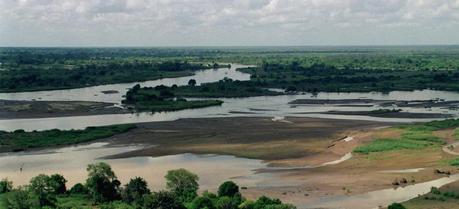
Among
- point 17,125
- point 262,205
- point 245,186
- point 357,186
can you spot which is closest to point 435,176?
point 357,186

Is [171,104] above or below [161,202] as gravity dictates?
below

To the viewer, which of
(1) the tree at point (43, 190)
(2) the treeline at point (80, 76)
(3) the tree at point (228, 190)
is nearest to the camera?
(1) the tree at point (43, 190)

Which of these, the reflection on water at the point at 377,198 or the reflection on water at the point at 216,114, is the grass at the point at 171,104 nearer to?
the reflection on water at the point at 216,114

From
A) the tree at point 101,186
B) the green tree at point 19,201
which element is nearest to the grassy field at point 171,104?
the tree at point 101,186

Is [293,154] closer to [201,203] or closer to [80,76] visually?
[201,203]

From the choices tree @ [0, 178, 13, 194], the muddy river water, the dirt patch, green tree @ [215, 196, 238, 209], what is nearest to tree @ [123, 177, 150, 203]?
green tree @ [215, 196, 238, 209]

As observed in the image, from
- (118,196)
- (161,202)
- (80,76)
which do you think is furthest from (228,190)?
(80,76)
